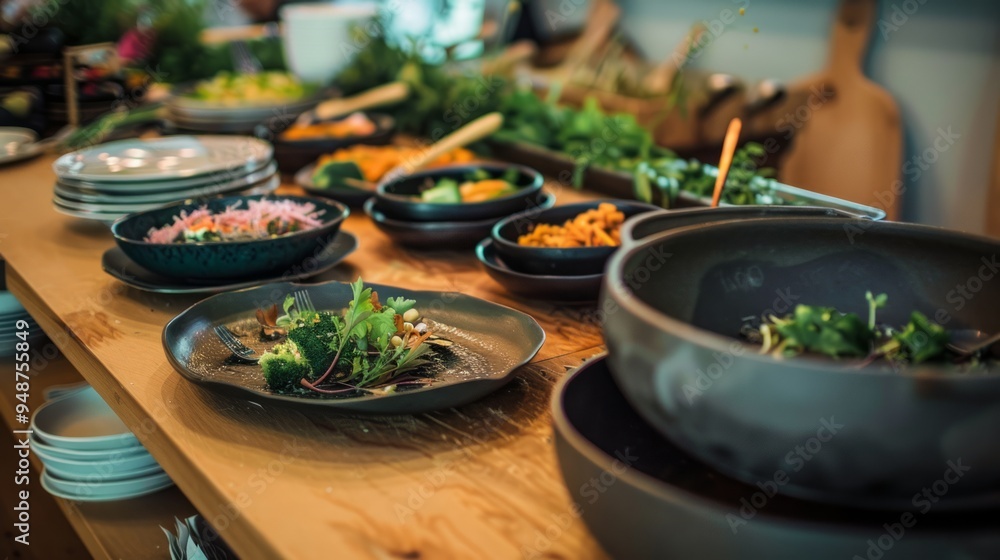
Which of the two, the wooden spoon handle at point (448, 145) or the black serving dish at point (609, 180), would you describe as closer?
the black serving dish at point (609, 180)

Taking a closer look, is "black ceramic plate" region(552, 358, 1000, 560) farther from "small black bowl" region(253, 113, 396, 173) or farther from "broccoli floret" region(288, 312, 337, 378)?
"small black bowl" region(253, 113, 396, 173)

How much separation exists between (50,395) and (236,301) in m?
0.81

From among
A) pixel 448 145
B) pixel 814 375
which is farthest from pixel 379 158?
pixel 814 375

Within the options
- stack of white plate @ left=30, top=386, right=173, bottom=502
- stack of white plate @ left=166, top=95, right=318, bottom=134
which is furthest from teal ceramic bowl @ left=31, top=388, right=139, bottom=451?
stack of white plate @ left=166, top=95, right=318, bottom=134

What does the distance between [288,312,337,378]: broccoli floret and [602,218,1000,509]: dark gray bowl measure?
0.42 metres

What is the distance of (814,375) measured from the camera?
0.63 meters

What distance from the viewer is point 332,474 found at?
94cm

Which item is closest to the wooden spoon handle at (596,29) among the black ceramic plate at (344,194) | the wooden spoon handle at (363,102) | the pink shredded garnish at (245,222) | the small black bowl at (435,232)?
the wooden spoon handle at (363,102)

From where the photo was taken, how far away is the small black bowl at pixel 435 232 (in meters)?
1.65

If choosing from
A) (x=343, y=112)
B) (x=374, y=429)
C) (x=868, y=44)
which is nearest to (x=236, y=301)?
(x=374, y=429)

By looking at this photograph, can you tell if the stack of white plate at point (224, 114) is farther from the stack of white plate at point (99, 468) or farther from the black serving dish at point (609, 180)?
the stack of white plate at point (99, 468)

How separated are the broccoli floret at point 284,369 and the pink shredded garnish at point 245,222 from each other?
47 centimetres

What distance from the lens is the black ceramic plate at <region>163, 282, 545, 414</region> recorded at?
1.02m

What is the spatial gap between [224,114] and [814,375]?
2.28 metres
